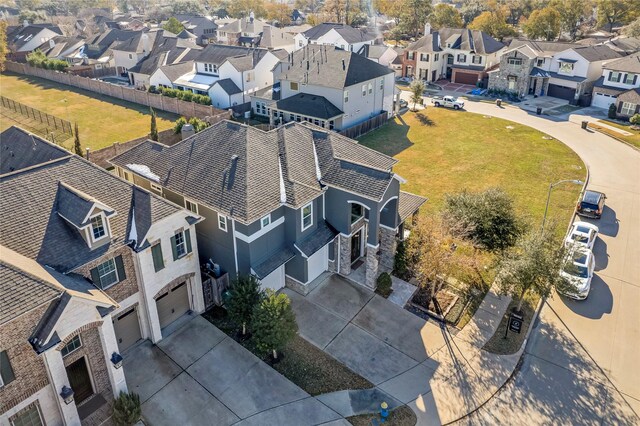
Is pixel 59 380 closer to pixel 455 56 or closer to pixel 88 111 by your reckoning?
pixel 88 111

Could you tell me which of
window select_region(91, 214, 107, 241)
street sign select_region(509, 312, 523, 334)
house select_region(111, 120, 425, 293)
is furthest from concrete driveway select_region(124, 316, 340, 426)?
street sign select_region(509, 312, 523, 334)

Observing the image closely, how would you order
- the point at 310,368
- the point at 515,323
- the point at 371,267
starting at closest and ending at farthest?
1. the point at 310,368
2. the point at 515,323
3. the point at 371,267

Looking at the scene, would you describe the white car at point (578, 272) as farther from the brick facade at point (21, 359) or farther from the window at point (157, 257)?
the brick facade at point (21, 359)

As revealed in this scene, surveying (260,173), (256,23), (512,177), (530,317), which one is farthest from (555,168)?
(256,23)

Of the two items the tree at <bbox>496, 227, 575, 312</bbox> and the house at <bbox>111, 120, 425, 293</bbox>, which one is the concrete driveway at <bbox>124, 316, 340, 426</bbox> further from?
the tree at <bbox>496, 227, 575, 312</bbox>

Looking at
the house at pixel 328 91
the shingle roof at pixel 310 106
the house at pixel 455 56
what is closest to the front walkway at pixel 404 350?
the shingle roof at pixel 310 106

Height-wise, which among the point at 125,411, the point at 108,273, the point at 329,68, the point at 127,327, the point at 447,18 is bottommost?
the point at 125,411

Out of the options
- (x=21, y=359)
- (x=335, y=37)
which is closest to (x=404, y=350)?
(x=21, y=359)
